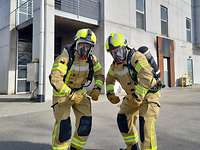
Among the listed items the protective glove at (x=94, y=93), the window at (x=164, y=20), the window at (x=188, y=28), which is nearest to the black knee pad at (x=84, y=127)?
the protective glove at (x=94, y=93)

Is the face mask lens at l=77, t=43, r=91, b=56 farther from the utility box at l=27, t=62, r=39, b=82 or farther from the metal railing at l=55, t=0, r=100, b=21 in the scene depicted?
the metal railing at l=55, t=0, r=100, b=21

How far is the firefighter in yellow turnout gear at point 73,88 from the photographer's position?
3.11 metres

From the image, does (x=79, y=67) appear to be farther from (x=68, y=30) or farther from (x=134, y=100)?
(x=68, y=30)

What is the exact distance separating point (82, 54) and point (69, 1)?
10908 millimetres

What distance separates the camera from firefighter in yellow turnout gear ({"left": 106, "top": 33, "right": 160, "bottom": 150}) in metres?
3.02

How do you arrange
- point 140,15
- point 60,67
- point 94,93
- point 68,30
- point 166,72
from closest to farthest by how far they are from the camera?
point 60,67 < point 94,93 < point 68,30 < point 140,15 < point 166,72

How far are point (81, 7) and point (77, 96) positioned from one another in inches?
454

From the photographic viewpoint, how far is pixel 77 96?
10.5ft

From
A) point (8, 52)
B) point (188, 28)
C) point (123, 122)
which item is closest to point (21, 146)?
point (123, 122)

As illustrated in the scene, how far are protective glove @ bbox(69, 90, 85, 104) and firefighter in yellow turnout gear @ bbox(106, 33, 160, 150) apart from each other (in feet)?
1.84

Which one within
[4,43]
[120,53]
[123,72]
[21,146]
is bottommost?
[21,146]

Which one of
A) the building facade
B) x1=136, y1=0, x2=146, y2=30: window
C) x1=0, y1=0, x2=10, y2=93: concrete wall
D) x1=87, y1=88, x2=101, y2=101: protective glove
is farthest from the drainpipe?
x1=136, y1=0, x2=146, y2=30: window

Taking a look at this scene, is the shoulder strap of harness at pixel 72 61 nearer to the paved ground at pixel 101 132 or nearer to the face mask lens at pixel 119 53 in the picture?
the face mask lens at pixel 119 53

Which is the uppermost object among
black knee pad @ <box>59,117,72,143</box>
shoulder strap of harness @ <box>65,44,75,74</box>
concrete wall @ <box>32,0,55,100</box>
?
concrete wall @ <box>32,0,55,100</box>
